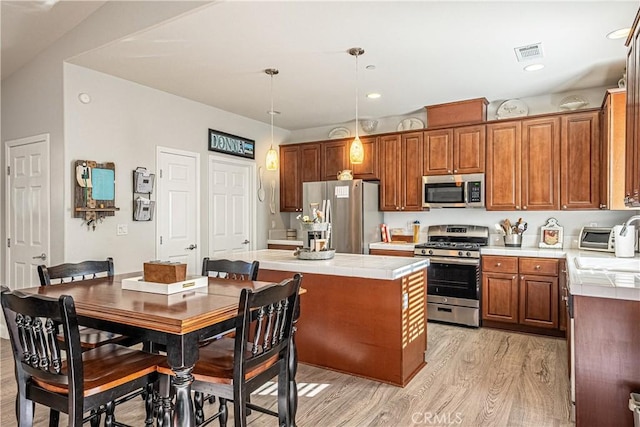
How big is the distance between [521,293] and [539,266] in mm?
339

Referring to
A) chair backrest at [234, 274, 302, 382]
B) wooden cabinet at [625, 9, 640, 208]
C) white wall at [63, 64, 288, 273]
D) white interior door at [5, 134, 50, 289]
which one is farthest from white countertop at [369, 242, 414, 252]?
white interior door at [5, 134, 50, 289]

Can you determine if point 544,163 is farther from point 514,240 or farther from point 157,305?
point 157,305

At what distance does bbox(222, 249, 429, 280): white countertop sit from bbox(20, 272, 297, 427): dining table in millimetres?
1054

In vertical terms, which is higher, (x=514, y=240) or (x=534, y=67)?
(x=534, y=67)

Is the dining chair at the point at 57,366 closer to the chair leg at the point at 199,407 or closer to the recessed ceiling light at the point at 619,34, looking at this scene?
the chair leg at the point at 199,407

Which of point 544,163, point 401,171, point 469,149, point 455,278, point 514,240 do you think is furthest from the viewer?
point 401,171

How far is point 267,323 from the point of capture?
1.85m

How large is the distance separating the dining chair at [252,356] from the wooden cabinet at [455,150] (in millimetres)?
3512

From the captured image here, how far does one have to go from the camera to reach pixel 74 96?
3693 millimetres

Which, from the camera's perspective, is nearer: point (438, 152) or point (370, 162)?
point (438, 152)

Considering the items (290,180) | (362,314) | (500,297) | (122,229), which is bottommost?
(500,297)

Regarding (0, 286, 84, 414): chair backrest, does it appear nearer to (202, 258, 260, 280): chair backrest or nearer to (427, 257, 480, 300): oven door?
(202, 258, 260, 280): chair backrest

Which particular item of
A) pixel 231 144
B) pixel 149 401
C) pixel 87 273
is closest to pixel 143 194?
pixel 231 144

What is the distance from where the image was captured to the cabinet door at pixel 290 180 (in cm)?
607
